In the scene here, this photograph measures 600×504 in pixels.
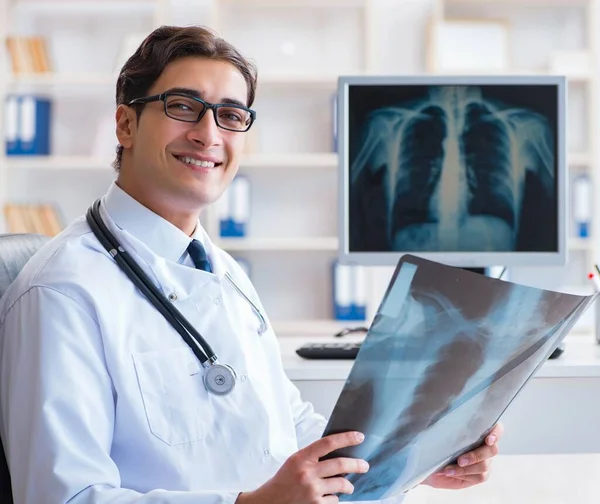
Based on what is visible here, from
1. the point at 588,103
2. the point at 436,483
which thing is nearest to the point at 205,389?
the point at 436,483

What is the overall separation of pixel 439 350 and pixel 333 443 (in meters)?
0.15

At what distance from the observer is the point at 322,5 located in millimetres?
3758

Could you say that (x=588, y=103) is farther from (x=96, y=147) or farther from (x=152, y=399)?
(x=152, y=399)

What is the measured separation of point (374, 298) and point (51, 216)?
5.17 feet

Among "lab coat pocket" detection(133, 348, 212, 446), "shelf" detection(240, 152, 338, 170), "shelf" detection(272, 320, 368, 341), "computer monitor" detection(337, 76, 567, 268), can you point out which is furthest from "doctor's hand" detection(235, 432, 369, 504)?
"shelf" detection(240, 152, 338, 170)

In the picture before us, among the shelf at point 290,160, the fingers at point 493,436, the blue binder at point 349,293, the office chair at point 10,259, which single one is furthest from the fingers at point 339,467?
the shelf at point 290,160

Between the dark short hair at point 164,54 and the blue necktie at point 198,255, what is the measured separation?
0.69 ft

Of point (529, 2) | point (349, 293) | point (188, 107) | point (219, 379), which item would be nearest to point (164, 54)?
point (188, 107)

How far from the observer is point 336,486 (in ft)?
2.76

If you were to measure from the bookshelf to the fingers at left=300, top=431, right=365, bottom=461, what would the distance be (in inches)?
114

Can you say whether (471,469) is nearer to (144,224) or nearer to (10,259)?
(144,224)

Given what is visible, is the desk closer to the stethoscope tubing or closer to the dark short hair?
the stethoscope tubing

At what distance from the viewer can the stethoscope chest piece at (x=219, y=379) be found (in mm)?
1021

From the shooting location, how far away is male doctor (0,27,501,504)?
0.87 m
